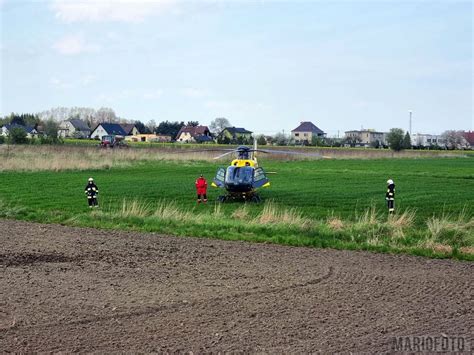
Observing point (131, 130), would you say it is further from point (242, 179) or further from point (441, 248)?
point (441, 248)

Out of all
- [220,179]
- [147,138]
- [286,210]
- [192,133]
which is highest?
[192,133]

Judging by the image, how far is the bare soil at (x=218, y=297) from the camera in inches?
330

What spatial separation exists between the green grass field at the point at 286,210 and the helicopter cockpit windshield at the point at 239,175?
1.06m

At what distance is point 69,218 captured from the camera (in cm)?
2084

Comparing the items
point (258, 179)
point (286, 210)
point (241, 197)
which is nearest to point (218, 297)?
point (286, 210)

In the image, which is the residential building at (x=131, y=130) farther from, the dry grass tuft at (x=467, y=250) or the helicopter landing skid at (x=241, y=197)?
the dry grass tuft at (x=467, y=250)

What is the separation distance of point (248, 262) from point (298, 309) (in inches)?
156

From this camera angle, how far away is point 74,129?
152m

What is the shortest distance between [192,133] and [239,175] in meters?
113

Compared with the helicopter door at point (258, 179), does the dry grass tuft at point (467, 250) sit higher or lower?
lower

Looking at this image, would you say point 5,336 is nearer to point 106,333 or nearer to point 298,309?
point 106,333

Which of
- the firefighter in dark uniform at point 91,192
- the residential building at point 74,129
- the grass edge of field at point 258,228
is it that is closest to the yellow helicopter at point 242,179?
the grass edge of field at point 258,228

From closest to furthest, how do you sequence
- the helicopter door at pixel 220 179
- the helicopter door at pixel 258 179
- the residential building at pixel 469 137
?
1. the helicopter door at pixel 258 179
2. the helicopter door at pixel 220 179
3. the residential building at pixel 469 137

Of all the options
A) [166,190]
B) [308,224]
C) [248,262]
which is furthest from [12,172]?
[248,262]
